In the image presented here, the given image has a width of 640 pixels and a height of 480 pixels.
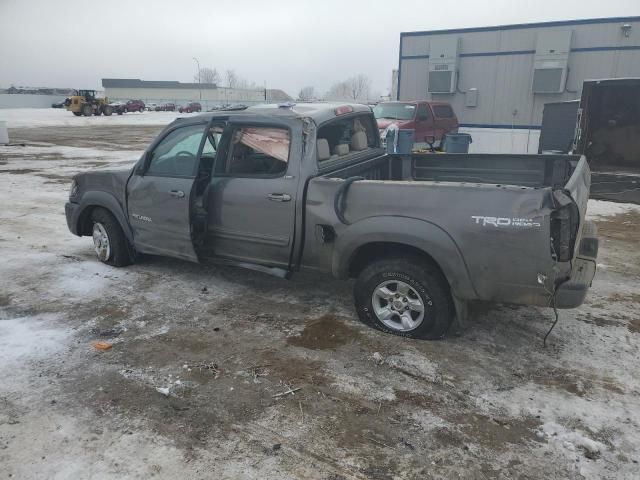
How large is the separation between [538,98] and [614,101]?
17.9 feet

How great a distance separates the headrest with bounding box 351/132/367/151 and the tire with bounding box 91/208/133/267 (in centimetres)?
281

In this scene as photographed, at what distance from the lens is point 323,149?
444 centimetres

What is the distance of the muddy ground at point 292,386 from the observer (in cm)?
276

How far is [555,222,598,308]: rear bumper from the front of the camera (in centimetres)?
340

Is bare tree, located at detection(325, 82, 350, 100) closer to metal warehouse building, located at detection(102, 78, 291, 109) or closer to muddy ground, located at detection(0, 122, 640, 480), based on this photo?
metal warehouse building, located at detection(102, 78, 291, 109)

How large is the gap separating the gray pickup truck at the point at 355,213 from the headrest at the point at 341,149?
0.04 ft

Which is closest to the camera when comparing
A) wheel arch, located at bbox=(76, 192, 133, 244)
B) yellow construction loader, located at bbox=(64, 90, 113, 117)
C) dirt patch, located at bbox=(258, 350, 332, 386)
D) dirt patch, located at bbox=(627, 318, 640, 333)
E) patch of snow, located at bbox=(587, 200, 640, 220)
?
dirt patch, located at bbox=(258, 350, 332, 386)

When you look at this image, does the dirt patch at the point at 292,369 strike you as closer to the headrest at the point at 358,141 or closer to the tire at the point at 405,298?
the tire at the point at 405,298

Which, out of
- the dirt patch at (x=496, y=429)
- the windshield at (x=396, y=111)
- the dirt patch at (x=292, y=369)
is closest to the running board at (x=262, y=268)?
the dirt patch at (x=292, y=369)

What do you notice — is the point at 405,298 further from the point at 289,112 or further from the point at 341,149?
the point at 289,112

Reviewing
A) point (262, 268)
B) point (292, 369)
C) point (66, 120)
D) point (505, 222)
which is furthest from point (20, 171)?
point (66, 120)

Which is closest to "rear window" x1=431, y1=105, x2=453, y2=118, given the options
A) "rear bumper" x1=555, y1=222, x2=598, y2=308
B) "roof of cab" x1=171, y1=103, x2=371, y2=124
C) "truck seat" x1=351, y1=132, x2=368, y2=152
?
"truck seat" x1=351, y1=132, x2=368, y2=152

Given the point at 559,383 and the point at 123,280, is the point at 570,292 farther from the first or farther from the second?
the point at 123,280

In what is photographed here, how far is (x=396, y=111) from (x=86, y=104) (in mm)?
41515
